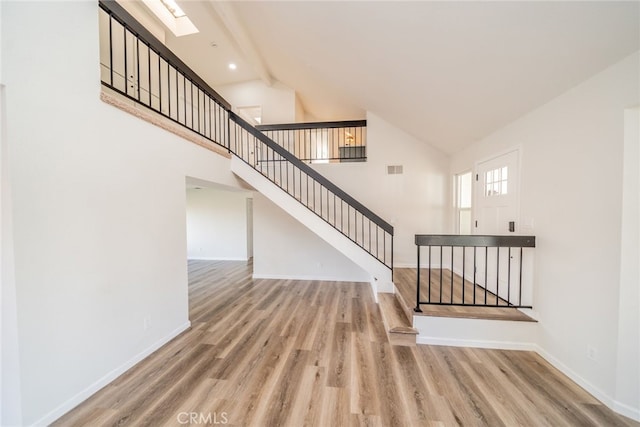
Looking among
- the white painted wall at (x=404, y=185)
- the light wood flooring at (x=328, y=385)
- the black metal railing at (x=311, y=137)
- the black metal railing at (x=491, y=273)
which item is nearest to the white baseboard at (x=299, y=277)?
the white painted wall at (x=404, y=185)

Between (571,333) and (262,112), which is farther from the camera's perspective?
(262,112)

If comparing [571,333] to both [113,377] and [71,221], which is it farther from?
[71,221]

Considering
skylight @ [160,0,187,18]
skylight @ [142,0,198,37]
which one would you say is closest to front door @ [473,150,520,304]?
skylight @ [142,0,198,37]

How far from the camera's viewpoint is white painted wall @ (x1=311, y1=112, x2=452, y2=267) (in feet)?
16.3

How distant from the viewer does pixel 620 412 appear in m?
1.75

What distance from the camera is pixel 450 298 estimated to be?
10.1 feet

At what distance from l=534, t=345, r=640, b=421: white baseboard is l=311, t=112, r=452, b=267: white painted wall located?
2.68 m

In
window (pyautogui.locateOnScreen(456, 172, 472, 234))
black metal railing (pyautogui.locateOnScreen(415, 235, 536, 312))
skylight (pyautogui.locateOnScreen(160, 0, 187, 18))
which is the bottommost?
black metal railing (pyautogui.locateOnScreen(415, 235, 536, 312))

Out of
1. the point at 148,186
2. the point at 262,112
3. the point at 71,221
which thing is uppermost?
the point at 262,112

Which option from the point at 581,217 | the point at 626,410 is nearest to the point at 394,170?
the point at 581,217

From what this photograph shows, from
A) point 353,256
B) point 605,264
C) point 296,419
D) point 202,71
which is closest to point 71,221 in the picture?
point 296,419

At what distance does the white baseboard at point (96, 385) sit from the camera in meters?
1.63

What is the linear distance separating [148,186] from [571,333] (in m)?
4.34

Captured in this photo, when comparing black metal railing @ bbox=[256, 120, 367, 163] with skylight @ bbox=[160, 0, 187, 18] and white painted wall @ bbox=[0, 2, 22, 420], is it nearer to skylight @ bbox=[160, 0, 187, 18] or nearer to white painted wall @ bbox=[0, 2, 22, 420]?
skylight @ bbox=[160, 0, 187, 18]
